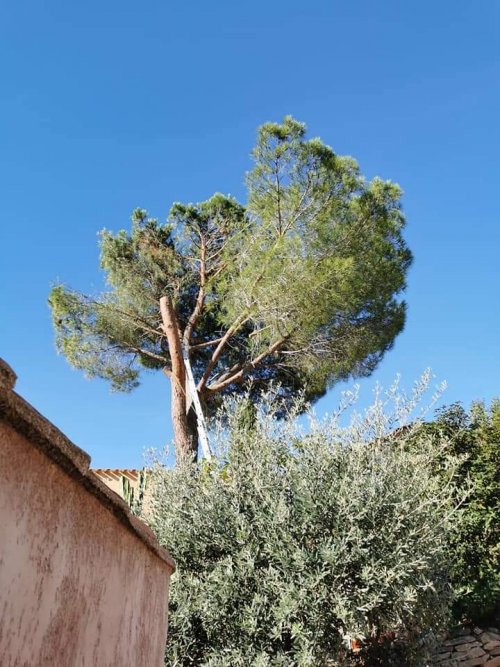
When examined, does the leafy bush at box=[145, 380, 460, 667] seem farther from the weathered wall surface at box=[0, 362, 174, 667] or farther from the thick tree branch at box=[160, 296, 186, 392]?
the thick tree branch at box=[160, 296, 186, 392]

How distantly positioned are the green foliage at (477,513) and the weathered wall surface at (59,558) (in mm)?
5349

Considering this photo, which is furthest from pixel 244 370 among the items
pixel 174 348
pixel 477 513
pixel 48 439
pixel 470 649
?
pixel 48 439

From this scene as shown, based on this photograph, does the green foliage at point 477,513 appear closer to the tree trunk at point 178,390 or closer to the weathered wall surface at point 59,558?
the tree trunk at point 178,390

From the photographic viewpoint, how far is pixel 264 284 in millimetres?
11148

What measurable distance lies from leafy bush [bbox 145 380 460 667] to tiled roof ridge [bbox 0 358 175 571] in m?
3.35

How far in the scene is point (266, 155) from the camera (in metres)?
11.3

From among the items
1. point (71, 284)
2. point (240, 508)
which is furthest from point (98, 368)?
point (240, 508)

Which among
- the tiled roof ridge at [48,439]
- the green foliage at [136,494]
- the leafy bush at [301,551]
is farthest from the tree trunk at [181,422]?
the tiled roof ridge at [48,439]

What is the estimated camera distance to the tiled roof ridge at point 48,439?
5.69 feet

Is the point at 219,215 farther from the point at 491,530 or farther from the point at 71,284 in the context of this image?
the point at 491,530

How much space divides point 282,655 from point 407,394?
11.1 ft

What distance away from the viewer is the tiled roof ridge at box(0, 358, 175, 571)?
5.69 feet

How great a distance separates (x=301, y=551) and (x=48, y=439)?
407 cm

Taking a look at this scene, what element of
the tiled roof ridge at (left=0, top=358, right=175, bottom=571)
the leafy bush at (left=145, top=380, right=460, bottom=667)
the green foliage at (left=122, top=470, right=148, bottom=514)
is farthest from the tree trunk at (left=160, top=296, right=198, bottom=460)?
the tiled roof ridge at (left=0, top=358, right=175, bottom=571)
